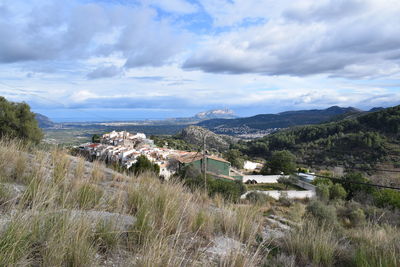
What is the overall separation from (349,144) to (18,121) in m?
52.9

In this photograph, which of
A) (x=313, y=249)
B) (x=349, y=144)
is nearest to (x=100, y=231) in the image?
(x=313, y=249)

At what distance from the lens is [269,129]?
430 ft

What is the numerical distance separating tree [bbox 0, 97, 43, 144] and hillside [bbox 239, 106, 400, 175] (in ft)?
118

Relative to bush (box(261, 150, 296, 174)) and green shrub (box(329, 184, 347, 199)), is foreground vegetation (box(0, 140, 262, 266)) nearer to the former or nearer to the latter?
green shrub (box(329, 184, 347, 199))

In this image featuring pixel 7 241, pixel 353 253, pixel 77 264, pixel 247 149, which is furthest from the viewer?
pixel 247 149

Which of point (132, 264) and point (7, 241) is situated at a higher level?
point (7, 241)

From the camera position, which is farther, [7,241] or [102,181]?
[102,181]

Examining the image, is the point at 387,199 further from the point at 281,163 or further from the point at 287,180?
the point at 281,163

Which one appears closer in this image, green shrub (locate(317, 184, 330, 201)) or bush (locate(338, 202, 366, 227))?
bush (locate(338, 202, 366, 227))

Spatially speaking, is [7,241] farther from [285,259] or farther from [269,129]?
[269,129]

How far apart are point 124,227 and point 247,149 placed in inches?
2106

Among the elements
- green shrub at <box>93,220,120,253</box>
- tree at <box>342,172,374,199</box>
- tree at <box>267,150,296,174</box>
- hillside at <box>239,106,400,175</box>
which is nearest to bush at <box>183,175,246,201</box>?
green shrub at <box>93,220,120,253</box>

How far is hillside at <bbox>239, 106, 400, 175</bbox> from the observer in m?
40.9

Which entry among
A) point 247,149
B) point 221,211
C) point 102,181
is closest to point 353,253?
point 221,211
